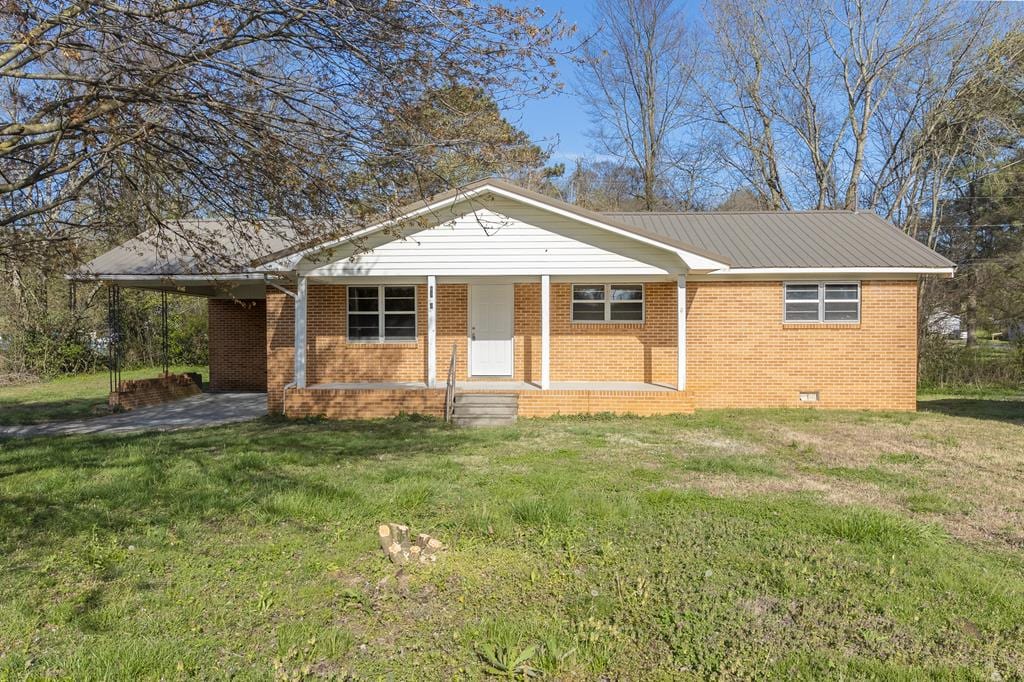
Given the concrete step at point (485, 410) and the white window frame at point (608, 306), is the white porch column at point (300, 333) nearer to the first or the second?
the concrete step at point (485, 410)

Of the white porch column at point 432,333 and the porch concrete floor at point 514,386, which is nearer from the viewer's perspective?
the white porch column at point 432,333

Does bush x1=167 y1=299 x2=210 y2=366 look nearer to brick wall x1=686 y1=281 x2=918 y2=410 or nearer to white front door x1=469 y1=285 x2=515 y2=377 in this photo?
white front door x1=469 y1=285 x2=515 y2=377

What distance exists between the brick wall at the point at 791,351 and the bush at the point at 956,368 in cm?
672

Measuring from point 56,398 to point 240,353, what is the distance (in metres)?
4.31

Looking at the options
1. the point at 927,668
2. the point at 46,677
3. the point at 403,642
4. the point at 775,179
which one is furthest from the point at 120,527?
the point at 775,179

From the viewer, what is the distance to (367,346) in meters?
13.8

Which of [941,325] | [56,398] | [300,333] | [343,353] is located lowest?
[56,398]

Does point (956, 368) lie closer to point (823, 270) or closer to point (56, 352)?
point (823, 270)

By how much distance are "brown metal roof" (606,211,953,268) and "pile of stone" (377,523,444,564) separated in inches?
332

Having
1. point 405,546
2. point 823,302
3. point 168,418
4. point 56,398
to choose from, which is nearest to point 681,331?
point 823,302

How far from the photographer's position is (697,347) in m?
13.7

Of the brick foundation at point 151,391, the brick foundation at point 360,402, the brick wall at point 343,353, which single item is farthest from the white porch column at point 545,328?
the brick foundation at point 151,391

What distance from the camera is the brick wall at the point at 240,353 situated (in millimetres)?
16688

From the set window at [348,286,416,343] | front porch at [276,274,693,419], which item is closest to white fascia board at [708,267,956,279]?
front porch at [276,274,693,419]
